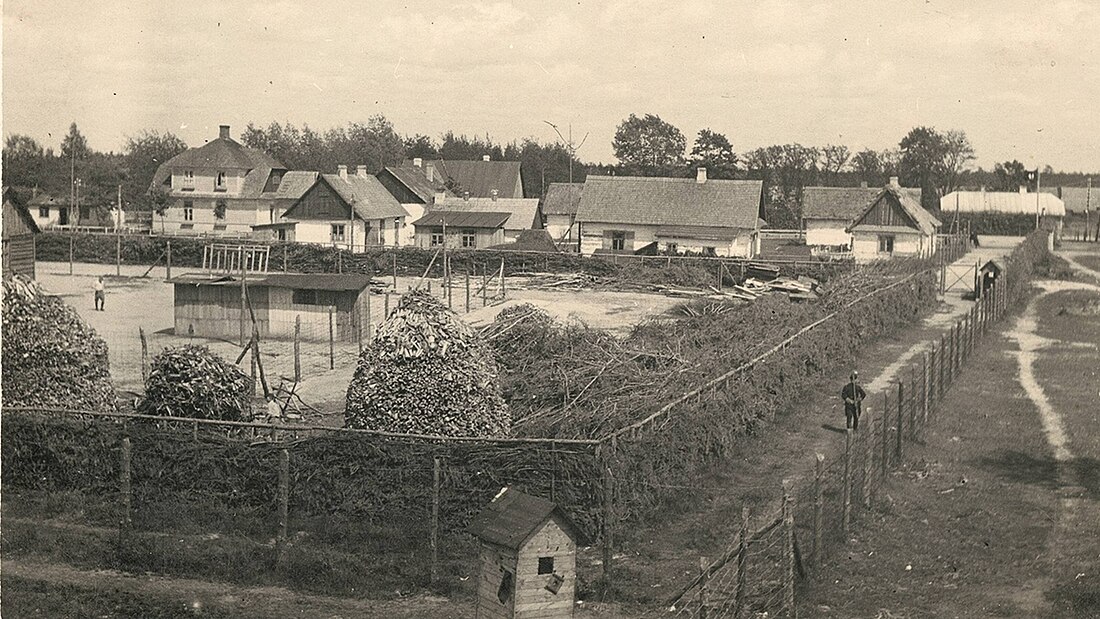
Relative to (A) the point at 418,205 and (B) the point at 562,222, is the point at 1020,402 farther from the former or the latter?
(B) the point at 562,222

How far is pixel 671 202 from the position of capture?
2328 inches

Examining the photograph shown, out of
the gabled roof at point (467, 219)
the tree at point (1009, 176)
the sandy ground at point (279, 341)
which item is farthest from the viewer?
the tree at point (1009, 176)

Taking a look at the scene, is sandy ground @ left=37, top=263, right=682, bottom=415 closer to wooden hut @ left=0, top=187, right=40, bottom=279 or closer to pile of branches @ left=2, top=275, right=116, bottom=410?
wooden hut @ left=0, top=187, right=40, bottom=279

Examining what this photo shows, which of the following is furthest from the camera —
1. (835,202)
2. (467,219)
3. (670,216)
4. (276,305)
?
(835,202)

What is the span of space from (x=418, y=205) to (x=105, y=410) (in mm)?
57617

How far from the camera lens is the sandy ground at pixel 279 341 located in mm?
23469

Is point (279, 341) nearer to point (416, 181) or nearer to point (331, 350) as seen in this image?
point (331, 350)

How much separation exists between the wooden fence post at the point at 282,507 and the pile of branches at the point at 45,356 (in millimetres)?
4429

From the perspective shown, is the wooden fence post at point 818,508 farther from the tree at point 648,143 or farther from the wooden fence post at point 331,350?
the tree at point 648,143

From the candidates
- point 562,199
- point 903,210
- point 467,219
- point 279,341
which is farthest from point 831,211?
point 279,341

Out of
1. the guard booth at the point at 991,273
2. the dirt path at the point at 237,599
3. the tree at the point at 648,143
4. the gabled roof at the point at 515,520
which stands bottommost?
the dirt path at the point at 237,599

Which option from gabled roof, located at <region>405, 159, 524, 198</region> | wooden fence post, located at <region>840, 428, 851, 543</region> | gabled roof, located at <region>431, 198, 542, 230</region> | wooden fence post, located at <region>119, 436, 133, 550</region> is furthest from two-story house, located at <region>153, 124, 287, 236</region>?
wooden fence post, located at <region>840, 428, 851, 543</region>

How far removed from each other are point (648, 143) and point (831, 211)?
41627 mm

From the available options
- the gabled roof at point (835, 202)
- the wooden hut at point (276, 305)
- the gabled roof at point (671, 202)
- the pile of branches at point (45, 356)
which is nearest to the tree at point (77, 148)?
the gabled roof at point (671, 202)
